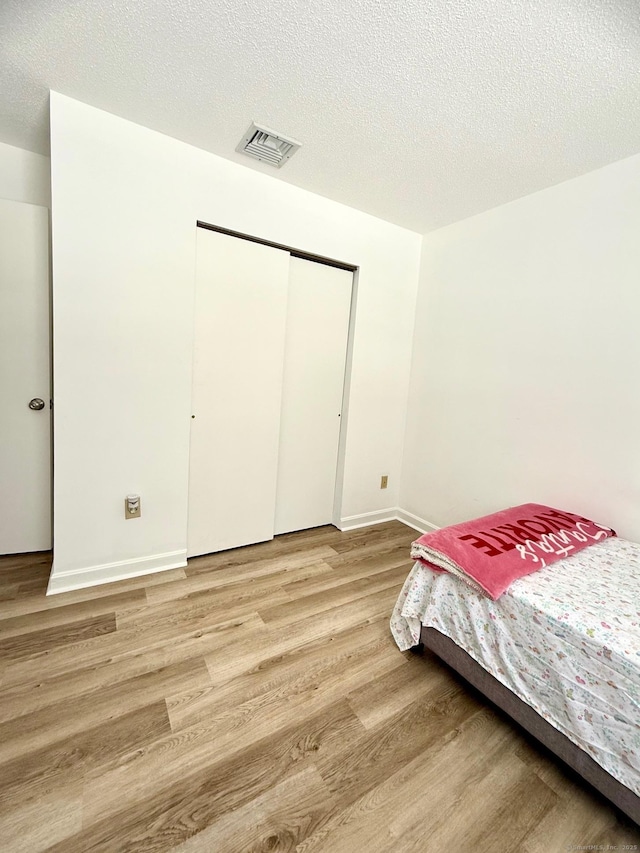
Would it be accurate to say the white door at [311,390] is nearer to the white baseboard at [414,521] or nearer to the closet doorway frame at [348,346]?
the closet doorway frame at [348,346]

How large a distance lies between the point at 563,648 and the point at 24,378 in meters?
3.07

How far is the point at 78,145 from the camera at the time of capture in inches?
68.7

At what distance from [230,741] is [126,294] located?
214 centimetres

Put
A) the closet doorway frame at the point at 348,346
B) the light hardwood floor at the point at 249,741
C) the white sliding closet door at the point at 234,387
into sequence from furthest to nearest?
the closet doorway frame at the point at 348,346, the white sliding closet door at the point at 234,387, the light hardwood floor at the point at 249,741

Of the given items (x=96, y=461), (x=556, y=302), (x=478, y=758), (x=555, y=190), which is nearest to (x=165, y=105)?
(x=96, y=461)

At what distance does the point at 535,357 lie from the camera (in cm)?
226

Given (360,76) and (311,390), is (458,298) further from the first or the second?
(360,76)

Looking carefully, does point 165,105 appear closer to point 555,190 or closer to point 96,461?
point 96,461

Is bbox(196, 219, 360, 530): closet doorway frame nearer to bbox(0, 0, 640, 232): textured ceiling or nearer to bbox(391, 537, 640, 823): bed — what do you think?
bbox(0, 0, 640, 232): textured ceiling

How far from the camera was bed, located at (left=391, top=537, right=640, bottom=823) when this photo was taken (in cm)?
103

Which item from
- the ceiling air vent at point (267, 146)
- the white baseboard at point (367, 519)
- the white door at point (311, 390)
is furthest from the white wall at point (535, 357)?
the ceiling air vent at point (267, 146)

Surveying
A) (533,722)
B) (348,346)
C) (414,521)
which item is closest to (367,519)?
(414,521)

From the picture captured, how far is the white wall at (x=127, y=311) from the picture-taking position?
1795 millimetres

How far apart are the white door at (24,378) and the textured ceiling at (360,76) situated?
1.75 ft
